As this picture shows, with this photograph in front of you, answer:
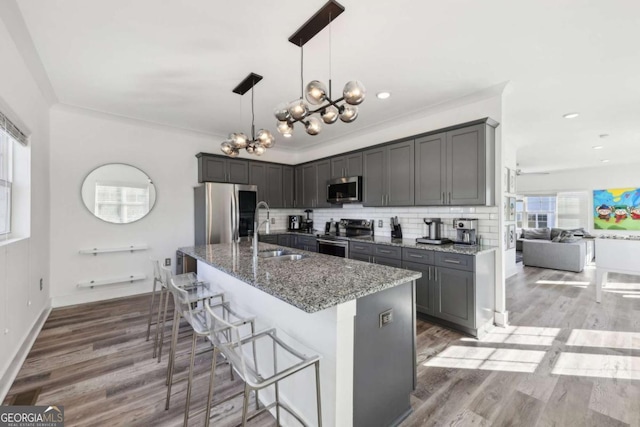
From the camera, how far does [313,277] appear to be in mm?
1687

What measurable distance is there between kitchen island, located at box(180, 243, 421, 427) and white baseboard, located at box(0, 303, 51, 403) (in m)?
1.78

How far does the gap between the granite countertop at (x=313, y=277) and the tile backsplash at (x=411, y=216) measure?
198 cm

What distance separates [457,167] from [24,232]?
180 inches

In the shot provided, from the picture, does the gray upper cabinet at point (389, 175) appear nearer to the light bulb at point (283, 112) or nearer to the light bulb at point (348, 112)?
the light bulb at point (348, 112)

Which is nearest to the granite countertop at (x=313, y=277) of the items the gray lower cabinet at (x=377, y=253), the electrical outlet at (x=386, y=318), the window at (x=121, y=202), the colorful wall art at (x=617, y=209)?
the electrical outlet at (x=386, y=318)

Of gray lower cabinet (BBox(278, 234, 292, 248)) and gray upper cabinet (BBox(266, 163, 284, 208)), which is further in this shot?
gray upper cabinet (BBox(266, 163, 284, 208))

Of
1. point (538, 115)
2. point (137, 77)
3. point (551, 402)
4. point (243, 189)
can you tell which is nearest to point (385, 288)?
point (551, 402)

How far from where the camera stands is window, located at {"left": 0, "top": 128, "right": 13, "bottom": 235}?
232 centimetres

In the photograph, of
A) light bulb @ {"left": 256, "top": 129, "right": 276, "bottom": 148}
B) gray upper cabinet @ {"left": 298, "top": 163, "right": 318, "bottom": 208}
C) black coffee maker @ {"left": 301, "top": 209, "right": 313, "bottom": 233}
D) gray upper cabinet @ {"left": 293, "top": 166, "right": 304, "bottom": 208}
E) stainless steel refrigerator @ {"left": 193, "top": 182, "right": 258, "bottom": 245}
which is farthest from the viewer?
black coffee maker @ {"left": 301, "top": 209, "right": 313, "bottom": 233}

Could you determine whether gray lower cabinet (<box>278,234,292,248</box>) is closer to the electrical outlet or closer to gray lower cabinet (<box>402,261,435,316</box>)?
gray lower cabinet (<box>402,261,435,316</box>)

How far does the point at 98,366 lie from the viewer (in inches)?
90.2

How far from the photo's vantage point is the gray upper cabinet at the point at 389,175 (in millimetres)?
3715

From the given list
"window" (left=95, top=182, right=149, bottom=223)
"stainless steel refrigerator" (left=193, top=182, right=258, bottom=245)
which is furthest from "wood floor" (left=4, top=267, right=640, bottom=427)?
"stainless steel refrigerator" (left=193, top=182, right=258, bottom=245)

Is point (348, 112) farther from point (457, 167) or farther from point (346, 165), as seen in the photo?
point (346, 165)
